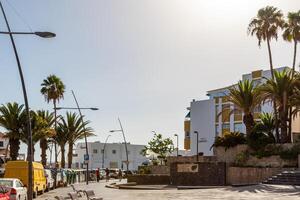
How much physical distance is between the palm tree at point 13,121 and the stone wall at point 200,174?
16341 mm

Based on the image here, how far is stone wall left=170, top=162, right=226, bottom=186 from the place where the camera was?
41531 mm

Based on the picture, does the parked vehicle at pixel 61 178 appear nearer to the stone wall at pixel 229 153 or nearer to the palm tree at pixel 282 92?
→ the stone wall at pixel 229 153

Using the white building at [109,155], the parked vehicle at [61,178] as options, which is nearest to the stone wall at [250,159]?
the parked vehicle at [61,178]

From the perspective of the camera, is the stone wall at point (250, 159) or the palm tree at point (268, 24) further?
the palm tree at point (268, 24)

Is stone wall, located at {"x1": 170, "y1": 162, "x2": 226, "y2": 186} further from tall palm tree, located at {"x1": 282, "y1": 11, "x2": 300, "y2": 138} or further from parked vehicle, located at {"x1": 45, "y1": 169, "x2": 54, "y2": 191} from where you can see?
tall palm tree, located at {"x1": 282, "y1": 11, "x2": 300, "y2": 138}

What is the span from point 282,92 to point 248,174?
7.49 m

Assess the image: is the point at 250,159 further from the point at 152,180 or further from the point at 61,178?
the point at 61,178

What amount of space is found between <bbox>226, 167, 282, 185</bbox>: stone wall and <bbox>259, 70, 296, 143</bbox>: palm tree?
18.1 ft

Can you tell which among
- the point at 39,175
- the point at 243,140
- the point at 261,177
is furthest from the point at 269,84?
the point at 39,175

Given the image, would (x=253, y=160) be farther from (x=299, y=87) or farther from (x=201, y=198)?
(x=201, y=198)

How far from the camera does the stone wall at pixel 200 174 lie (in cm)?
4153

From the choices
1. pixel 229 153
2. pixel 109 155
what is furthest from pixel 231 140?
pixel 109 155

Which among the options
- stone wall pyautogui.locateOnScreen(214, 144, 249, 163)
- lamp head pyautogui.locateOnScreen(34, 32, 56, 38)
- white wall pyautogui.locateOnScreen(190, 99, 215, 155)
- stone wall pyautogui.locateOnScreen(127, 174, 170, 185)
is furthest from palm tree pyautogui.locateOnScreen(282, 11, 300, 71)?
white wall pyautogui.locateOnScreen(190, 99, 215, 155)

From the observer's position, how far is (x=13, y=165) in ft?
108
